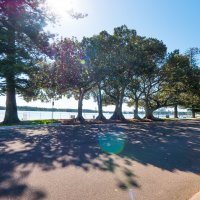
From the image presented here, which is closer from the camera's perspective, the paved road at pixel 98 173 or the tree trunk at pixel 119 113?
the paved road at pixel 98 173

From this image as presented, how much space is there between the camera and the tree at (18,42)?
26231 mm

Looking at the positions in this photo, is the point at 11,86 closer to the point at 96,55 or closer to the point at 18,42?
the point at 18,42

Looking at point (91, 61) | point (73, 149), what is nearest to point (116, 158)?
point (73, 149)

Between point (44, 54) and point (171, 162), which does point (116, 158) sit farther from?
point (44, 54)

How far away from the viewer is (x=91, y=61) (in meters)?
35.0

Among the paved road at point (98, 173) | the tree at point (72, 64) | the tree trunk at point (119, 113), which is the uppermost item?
Answer: the tree at point (72, 64)

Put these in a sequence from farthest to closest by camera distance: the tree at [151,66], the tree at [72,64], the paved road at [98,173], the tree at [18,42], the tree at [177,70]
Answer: the tree at [177,70] < the tree at [151,66] < the tree at [72,64] < the tree at [18,42] < the paved road at [98,173]

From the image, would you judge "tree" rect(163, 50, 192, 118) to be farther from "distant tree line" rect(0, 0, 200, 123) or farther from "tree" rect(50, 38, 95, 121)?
"tree" rect(50, 38, 95, 121)

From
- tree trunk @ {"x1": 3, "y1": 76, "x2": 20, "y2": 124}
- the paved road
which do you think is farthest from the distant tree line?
the paved road

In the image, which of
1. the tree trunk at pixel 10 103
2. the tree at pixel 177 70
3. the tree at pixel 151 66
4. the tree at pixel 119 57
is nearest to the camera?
the tree trunk at pixel 10 103

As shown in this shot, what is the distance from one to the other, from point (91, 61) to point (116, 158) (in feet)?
87.2

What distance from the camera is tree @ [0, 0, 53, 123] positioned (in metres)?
26.2

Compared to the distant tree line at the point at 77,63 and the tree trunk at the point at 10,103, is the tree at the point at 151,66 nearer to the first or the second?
the distant tree line at the point at 77,63

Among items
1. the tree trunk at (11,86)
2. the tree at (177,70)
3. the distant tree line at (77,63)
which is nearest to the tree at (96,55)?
the distant tree line at (77,63)
